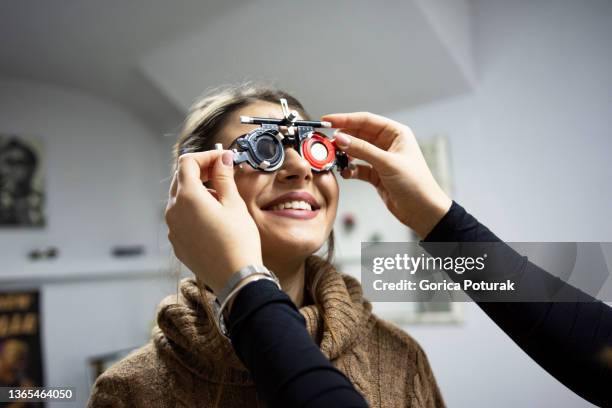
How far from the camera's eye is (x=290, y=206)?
813mm

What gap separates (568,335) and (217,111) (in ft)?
2.48

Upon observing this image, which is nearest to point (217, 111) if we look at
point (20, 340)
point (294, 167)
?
point (294, 167)

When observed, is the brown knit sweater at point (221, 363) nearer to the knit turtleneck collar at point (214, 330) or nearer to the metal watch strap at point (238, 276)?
the knit turtleneck collar at point (214, 330)

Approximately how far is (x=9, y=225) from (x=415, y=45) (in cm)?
235

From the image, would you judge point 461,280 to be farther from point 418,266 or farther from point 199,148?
point 199,148

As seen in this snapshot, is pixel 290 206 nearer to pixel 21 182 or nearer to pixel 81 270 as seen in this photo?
pixel 81 270

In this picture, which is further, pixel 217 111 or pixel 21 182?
pixel 21 182

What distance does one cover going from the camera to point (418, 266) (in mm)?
890

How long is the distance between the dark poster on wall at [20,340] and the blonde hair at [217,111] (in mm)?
1785

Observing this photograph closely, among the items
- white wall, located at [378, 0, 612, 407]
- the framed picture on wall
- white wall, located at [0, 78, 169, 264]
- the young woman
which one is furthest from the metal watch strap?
the framed picture on wall

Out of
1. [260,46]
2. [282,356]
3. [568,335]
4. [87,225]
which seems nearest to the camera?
[282,356]

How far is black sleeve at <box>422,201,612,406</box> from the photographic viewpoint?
2.12 feet

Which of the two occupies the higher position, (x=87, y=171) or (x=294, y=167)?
(x=87, y=171)


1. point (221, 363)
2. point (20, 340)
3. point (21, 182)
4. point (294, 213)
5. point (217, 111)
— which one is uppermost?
point (21, 182)
